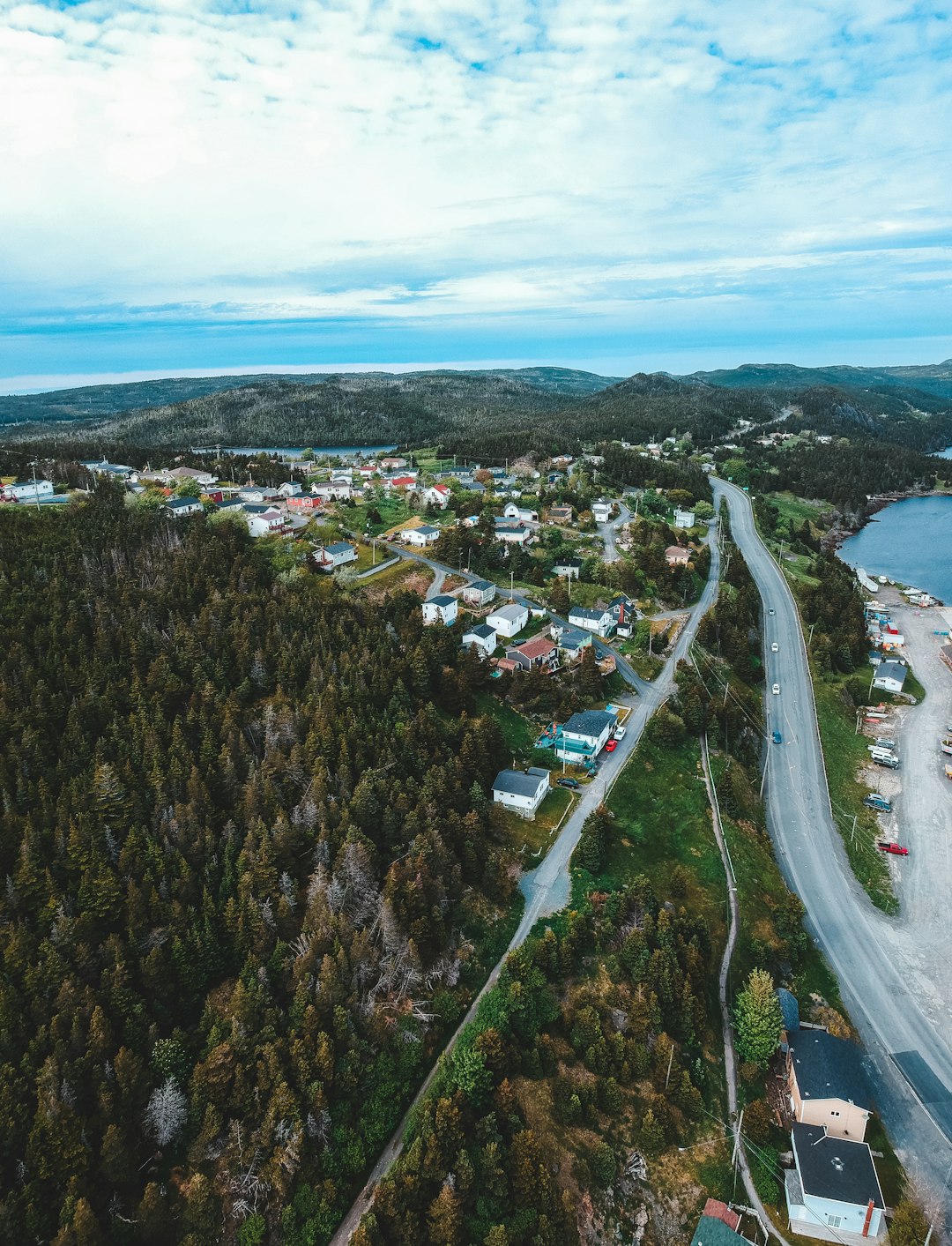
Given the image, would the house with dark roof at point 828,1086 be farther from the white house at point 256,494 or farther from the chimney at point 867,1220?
the white house at point 256,494

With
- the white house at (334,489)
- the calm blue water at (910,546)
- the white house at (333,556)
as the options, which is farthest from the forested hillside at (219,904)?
the calm blue water at (910,546)

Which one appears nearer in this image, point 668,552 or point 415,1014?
point 415,1014

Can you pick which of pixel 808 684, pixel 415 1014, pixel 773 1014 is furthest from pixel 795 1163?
pixel 808 684

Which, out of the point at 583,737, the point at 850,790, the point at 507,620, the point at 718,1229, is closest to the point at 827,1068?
the point at 718,1229

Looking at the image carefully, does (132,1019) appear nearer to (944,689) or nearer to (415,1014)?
(415,1014)

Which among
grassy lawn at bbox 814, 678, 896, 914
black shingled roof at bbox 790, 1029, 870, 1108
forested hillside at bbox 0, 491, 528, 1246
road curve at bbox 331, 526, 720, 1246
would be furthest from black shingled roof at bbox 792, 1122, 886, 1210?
grassy lawn at bbox 814, 678, 896, 914

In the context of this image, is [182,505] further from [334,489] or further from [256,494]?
[334,489]
